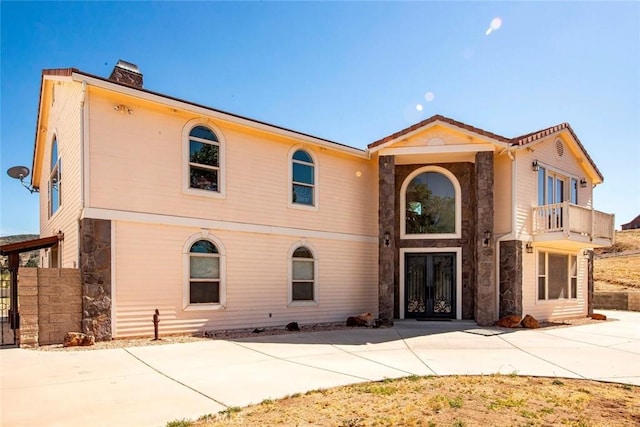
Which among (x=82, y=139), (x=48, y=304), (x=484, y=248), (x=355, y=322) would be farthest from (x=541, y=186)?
(x=48, y=304)

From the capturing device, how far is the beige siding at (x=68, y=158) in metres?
10.5

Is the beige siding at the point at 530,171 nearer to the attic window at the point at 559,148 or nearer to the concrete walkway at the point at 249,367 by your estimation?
the attic window at the point at 559,148

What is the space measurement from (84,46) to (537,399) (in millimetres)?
12899

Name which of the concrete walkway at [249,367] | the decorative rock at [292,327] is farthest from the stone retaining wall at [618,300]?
the decorative rock at [292,327]

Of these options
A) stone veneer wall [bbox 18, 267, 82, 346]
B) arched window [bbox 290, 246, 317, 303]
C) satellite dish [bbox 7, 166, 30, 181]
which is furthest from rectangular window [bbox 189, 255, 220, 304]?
satellite dish [bbox 7, 166, 30, 181]

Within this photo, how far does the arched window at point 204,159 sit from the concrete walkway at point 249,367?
13.7 ft

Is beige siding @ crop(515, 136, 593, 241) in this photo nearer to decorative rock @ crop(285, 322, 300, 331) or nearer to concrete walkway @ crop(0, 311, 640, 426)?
concrete walkway @ crop(0, 311, 640, 426)

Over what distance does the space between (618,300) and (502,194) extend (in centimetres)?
1128

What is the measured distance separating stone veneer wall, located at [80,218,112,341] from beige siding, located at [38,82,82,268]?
0.75 meters

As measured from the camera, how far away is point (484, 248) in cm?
1350

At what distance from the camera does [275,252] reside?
12961 mm

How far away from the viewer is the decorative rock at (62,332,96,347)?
9.13 m

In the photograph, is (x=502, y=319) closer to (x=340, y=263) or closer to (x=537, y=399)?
(x=340, y=263)

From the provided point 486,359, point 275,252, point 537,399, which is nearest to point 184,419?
point 537,399
